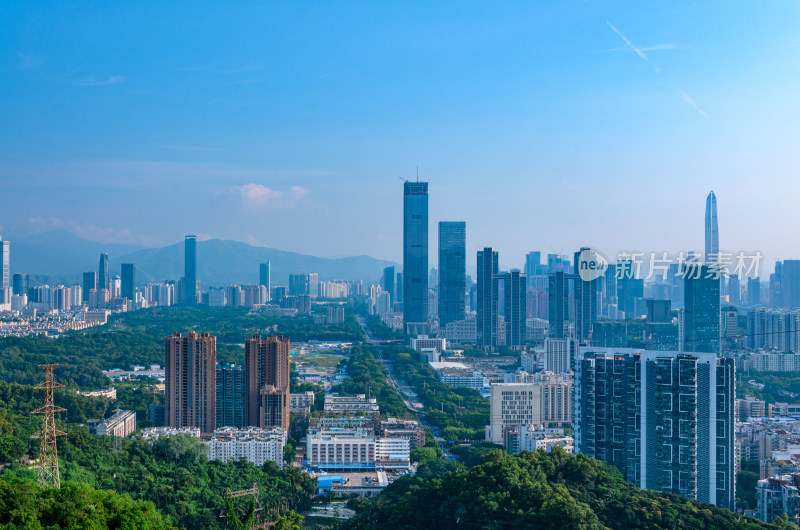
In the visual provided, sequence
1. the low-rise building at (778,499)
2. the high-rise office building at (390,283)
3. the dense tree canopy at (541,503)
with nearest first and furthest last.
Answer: the dense tree canopy at (541,503) → the low-rise building at (778,499) → the high-rise office building at (390,283)

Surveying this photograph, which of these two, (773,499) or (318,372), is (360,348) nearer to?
(318,372)

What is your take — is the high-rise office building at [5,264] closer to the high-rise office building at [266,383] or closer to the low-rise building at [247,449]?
the high-rise office building at [266,383]

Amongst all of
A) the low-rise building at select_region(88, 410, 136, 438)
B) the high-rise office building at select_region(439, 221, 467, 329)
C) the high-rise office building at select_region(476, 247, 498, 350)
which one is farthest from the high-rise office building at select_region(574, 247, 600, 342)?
the low-rise building at select_region(88, 410, 136, 438)

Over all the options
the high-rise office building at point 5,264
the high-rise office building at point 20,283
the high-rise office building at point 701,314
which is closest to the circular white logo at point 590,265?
the high-rise office building at point 701,314

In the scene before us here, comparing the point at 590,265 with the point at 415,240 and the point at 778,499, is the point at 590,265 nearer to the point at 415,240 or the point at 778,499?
the point at 415,240

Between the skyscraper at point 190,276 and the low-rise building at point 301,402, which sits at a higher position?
the skyscraper at point 190,276

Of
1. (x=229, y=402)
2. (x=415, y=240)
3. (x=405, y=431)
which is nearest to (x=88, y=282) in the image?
(x=415, y=240)

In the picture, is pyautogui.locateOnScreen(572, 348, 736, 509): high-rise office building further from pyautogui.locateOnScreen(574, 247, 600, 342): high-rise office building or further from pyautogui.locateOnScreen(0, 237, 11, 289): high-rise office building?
pyautogui.locateOnScreen(0, 237, 11, 289): high-rise office building
